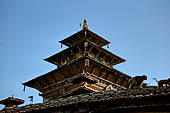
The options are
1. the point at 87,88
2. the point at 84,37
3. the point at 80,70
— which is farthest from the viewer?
the point at 84,37

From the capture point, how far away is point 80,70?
27109mm

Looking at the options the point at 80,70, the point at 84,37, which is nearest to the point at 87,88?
the point at 80,70

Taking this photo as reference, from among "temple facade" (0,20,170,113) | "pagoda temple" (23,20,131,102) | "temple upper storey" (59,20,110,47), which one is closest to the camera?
"temple facade" (0,20,170,113)

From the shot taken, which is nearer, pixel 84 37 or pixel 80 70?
pixel 80 70

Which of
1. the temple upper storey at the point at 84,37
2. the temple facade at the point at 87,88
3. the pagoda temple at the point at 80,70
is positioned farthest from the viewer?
the temple upper storey at the point at 84,37

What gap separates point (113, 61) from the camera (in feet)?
109

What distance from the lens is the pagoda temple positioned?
88.1ft

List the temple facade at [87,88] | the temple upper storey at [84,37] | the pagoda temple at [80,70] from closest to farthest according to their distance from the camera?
the temple facade at [87,88], the pagoda temple at [80,70], the temple upper storey at [84,37]

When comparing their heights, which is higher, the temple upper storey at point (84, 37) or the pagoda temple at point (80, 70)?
the temple upper storey at point (84, 37)

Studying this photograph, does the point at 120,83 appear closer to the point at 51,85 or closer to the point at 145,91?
the point at 51,85

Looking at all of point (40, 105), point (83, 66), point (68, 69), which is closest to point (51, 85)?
point (68, 69)

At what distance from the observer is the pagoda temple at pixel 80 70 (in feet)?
88.1

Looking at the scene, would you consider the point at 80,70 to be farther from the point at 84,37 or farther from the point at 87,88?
the point at 87,88

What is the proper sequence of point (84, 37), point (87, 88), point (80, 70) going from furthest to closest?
point (84, 37) → point (80, 70) → point (87, 88)
